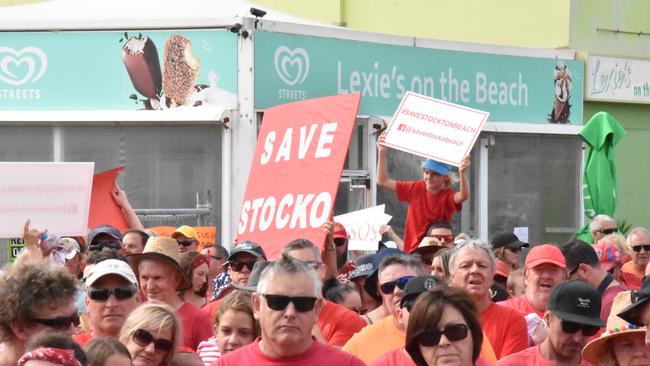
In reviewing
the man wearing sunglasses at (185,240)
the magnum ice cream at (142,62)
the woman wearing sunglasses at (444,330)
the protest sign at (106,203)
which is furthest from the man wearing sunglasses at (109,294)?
the magnum ice cream at (142,62)

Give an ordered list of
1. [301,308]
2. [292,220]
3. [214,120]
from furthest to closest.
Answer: [214,120], [292,220], [301,308]

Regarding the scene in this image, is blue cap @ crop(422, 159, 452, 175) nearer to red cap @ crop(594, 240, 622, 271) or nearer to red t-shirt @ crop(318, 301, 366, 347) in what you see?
red cap @ crop(594, 240, 622, 271)

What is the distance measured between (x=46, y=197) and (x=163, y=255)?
3.03 metres

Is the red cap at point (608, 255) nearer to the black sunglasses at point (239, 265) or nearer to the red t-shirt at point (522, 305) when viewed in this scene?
the red t-shirt at point (522, 305)

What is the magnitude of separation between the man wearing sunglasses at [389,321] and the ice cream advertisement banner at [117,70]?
8.35 metres

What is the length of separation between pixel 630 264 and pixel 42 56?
7489mm

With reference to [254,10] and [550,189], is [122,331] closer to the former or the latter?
[254,10]

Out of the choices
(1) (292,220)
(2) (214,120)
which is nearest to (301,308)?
(1) (292,220)

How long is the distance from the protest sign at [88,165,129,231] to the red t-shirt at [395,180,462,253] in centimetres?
258

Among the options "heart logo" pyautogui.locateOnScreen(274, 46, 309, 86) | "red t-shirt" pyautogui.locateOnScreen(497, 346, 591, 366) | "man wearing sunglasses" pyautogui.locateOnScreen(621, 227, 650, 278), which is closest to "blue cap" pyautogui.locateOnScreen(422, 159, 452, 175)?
"man wearing sunglasses" pyautogui.locateOnScreen(621, 227, 650, 278)

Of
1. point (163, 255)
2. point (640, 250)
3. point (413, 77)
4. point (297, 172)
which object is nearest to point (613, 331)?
point (163, 255)

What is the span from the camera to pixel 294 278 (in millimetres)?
6539

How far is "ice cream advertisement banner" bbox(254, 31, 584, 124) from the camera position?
16531mm

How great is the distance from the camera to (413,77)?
17.8 meters
